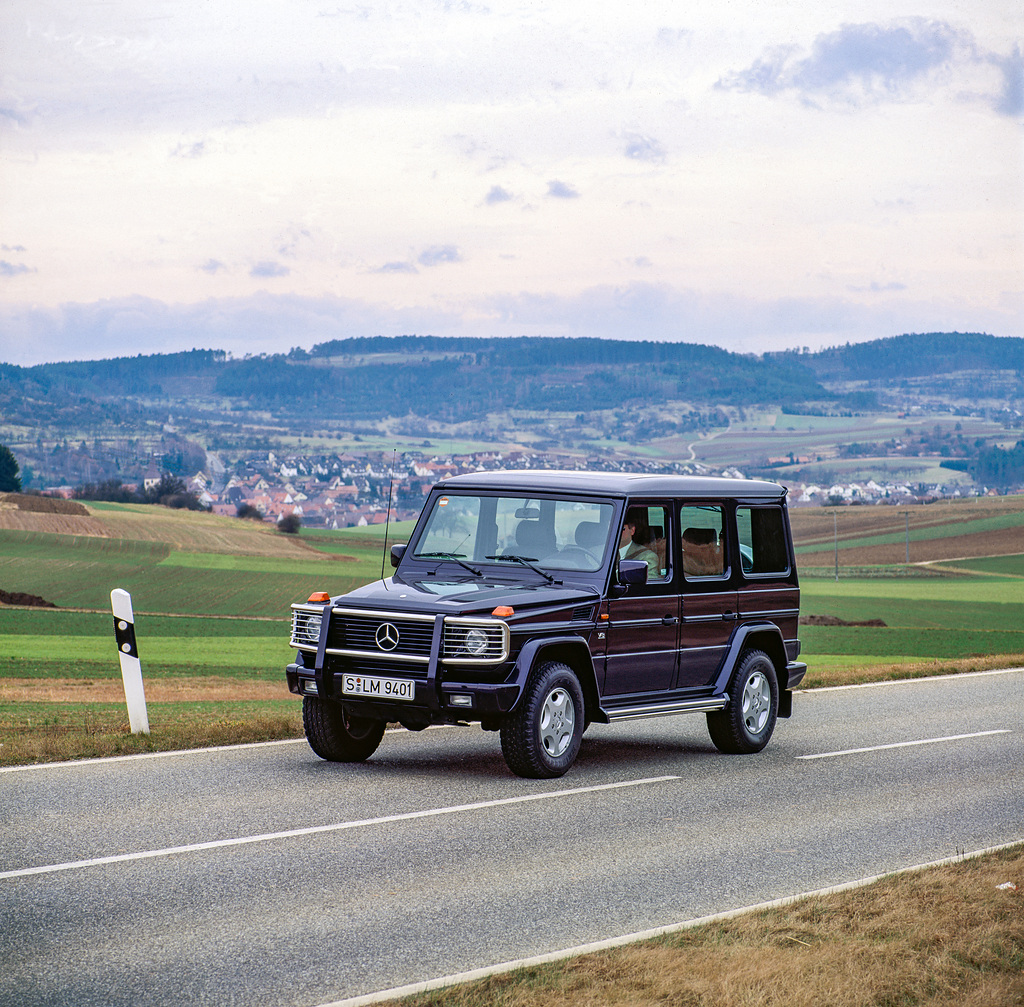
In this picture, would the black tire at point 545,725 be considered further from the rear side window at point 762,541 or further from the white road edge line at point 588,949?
the white road edge line at point 588,949

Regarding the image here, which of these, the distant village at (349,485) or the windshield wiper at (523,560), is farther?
the distant village at (349,485)

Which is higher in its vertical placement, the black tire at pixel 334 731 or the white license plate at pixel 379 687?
the white license plate at pixel 379 687

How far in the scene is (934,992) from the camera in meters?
4.96

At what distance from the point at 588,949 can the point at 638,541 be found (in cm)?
591

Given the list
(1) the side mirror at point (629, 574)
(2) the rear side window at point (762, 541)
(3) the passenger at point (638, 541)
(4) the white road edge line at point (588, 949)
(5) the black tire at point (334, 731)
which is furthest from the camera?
(2) the rear side window at point (762, 541)

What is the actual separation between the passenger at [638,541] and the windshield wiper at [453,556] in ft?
3.99

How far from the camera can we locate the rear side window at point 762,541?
40.5 feet

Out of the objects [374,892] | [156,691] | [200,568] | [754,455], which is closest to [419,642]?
[374,892]

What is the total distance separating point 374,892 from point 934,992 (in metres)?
2.86

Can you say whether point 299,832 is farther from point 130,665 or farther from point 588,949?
point 130,665

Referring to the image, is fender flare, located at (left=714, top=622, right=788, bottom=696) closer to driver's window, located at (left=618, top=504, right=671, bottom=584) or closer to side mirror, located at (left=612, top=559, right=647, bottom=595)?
driver's window, located at (left=618, top=504, right=671, bottom=584)

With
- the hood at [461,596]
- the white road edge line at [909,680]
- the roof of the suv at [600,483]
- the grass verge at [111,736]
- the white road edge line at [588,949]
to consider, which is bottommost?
the white road edge line at [909,680]

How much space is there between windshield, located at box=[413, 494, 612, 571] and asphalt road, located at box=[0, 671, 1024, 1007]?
1.69 meters

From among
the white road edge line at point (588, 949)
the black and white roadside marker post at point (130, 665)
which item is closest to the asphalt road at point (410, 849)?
the white road edge line at point (588, 949)
